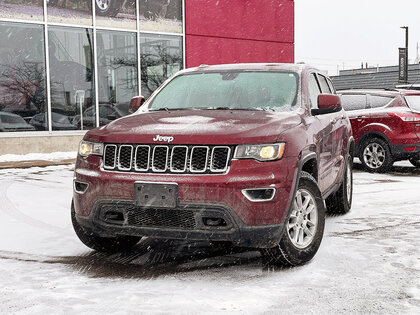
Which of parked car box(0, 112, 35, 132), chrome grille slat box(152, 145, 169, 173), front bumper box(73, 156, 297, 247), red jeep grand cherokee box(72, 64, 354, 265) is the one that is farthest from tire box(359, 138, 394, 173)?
parked car box(0, 112, 35, 132)

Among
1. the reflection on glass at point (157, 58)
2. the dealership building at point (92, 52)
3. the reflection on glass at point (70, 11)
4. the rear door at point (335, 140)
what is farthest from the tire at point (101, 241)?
the reflection on glass at point (157, 58)

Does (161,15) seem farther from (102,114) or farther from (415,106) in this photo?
(415,106)

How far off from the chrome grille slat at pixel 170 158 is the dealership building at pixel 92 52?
36.1 feet

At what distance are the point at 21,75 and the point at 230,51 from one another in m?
7.25

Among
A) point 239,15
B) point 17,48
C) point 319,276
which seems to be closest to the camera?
point 319,276

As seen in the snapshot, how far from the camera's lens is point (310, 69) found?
645cm

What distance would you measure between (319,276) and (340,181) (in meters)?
2.52

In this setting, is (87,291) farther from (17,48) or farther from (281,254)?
(17,48)

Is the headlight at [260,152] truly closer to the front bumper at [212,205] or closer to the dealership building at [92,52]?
the front bumper at [212,205]

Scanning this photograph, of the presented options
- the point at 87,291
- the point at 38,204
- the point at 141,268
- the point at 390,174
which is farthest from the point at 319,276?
the point at 390,174

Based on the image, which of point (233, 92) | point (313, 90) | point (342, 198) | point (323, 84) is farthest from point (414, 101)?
point (233, 92)

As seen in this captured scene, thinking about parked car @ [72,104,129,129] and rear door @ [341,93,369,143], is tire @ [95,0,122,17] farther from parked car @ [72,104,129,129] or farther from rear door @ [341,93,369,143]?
rear door @ [341,93,369,143]

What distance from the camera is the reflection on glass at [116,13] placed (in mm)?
17028

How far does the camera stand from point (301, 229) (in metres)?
5.02
